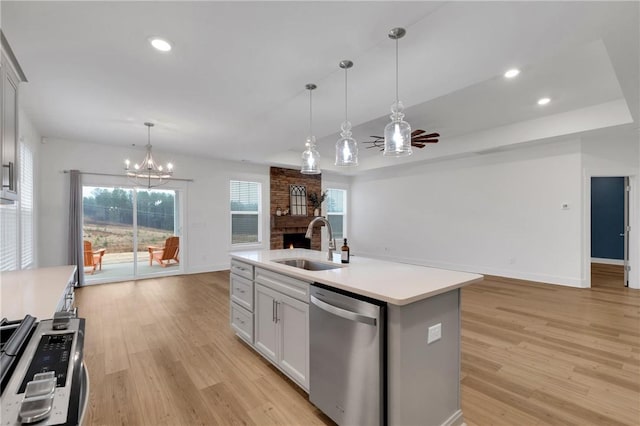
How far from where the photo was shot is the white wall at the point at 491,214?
17.6ft

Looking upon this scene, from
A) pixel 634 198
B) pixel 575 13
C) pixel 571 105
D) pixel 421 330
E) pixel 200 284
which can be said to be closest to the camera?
pixel 421 330

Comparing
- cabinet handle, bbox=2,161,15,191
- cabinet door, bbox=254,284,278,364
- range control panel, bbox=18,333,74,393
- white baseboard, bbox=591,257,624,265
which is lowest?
white baseboard, bbox=591,257,624,265

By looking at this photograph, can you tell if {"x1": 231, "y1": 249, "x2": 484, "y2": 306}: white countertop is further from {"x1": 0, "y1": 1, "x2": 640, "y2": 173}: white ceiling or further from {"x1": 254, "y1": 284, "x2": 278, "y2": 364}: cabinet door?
{"x1": 0, "y1": 1, "x2": 640, "y2": 173}: white ceiling

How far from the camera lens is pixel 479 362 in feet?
8.79

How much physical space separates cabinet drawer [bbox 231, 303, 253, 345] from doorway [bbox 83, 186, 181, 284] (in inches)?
161

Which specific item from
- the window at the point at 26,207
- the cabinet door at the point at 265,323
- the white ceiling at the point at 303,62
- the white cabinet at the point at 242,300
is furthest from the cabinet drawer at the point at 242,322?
the window at the point at 26,207

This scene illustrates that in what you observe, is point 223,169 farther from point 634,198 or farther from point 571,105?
point 634,198

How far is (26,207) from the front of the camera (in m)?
4.33

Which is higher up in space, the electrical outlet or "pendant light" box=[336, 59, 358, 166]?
"pendant light" box=[336, 59, 358, 166]

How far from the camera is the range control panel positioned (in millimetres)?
880

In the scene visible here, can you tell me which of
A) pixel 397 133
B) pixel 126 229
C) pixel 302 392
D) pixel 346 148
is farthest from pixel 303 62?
pixel 126 229

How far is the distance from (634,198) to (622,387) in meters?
4.65

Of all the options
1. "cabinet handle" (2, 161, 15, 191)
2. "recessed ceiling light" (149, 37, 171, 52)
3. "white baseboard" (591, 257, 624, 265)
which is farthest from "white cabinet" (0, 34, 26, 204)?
"white baseboard" (591, 257, 624, 265)

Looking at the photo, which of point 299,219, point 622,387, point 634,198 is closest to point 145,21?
point 622,387
